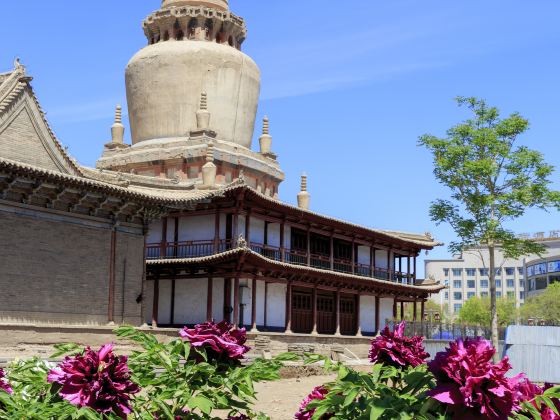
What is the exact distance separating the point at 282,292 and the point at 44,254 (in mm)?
15492

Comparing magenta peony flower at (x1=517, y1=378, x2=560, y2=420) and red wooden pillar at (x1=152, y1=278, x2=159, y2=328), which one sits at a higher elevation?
red wooden pillar at (x1=152, y1=278, x2=159, y2=328)

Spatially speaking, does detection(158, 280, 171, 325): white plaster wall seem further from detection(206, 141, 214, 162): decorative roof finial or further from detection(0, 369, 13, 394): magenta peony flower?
detection(0, 369, 13, 394): magenta peony flower

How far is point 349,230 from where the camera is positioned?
140 feet

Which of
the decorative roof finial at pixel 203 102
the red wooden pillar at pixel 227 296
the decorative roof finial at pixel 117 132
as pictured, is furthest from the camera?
the decorative roof finial at pixel 117 132

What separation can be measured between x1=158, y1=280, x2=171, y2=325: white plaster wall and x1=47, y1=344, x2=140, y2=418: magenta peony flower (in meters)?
34.3

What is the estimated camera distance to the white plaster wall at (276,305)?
38438mm

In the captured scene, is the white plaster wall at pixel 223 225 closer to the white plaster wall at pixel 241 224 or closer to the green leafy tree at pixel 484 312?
the white plaster wall at pixel 241 224

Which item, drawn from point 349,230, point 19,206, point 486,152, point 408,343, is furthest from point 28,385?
point 349,230

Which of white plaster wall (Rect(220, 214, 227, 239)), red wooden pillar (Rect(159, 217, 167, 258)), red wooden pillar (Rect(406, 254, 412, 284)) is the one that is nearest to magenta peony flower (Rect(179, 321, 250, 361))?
white plaster wall (Rect(220, 214, 227, 239))

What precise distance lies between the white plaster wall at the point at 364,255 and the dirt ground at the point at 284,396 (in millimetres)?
15461

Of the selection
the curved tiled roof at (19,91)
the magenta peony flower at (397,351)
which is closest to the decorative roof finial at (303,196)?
the curved tiled roof at (19,91)

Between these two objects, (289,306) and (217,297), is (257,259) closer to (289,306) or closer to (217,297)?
(217,297)

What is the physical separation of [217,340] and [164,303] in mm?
34305

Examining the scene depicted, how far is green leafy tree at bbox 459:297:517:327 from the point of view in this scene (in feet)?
318
